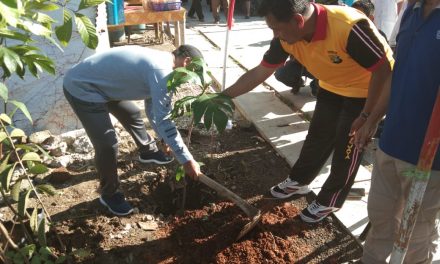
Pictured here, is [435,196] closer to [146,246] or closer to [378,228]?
[378,228]

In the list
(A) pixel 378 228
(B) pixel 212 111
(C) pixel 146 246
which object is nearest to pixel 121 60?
(B) pixel 212 111

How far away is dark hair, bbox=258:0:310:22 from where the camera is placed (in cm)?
222

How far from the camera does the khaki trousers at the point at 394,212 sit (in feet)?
6.51

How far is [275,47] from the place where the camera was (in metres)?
2.75

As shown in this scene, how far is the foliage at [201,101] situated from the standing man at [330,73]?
406mm

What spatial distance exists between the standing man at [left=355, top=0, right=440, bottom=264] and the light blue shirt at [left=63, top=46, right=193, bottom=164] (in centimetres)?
117

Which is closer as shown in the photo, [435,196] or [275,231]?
[435,196]

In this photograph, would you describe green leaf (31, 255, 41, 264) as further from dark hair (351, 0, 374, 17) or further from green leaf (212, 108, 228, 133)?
dark hair (351, 0, 374, 17)

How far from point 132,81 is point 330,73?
51.4 inches

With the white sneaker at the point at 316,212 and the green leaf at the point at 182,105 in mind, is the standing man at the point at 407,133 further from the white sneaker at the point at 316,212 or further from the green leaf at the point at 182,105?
the green leaf at the point at 182,105

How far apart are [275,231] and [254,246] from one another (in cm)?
24

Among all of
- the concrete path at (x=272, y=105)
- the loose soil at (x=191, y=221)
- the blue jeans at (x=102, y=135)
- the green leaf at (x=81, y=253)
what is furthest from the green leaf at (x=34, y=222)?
the concrete path at (x=272, y=105)

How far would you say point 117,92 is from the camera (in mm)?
2869

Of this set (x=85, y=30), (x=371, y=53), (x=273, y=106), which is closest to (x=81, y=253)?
(x=85, y=30)
